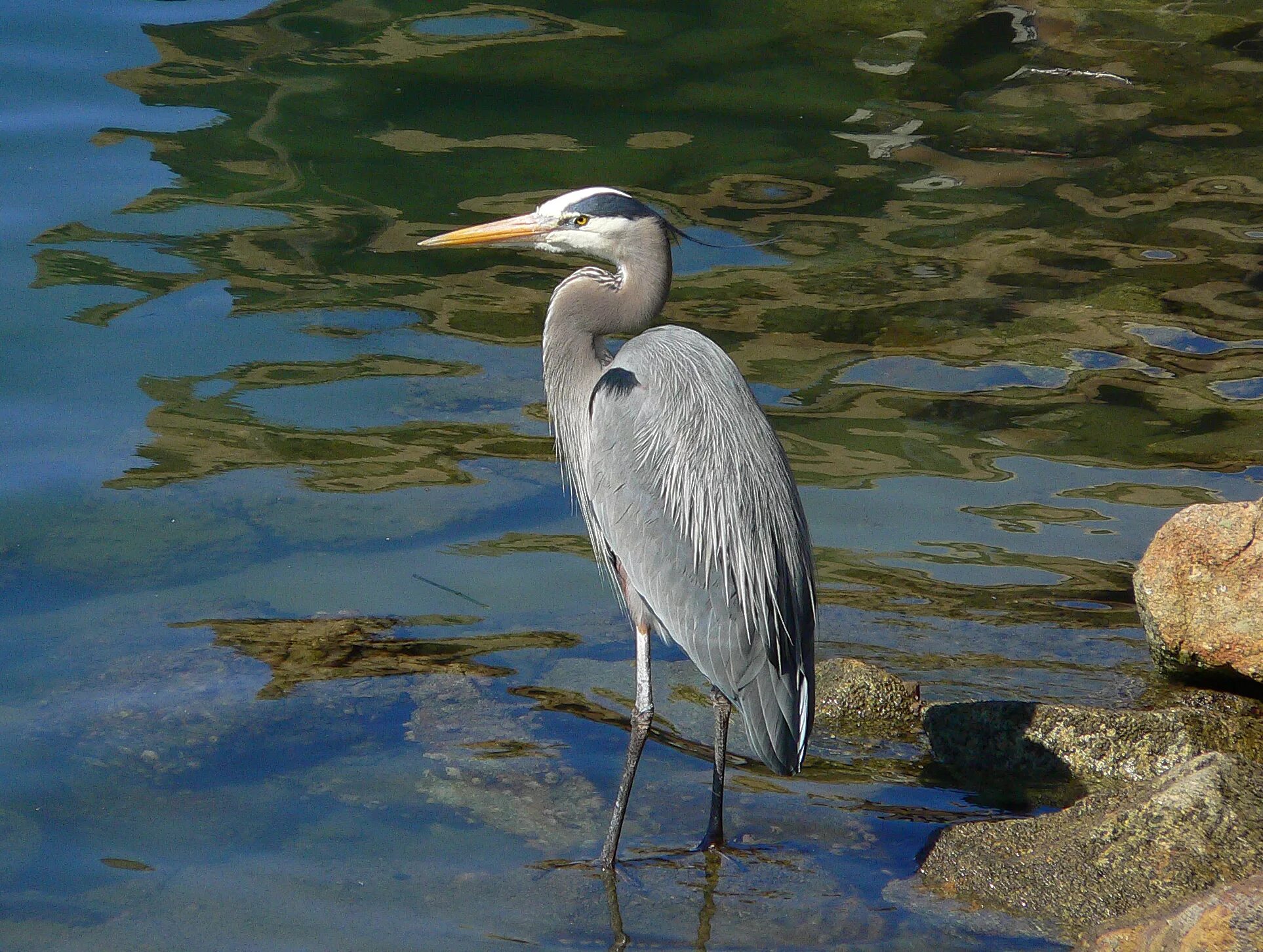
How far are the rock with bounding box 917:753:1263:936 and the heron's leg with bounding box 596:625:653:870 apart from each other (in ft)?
3.00

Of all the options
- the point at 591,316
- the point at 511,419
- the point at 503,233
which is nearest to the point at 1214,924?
the point at 591,316

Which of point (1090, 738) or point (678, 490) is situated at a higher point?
point (678, 490)

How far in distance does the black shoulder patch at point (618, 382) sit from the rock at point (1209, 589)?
1873 millimetres

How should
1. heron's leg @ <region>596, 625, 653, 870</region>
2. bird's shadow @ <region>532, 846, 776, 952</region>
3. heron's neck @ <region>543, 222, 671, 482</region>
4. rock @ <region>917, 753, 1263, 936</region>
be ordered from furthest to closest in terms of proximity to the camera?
Result: heron's neck @ <region>543, 222, 671, 482</region> → heron's leg @ <region>596, 625, 653, 870</region> → bird's shadow @ <region>532, 846, 776, 952</region> → rock @ <region>917, 753, 1263, 936</region>

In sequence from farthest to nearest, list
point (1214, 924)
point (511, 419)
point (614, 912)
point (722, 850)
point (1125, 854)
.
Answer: point (511, 419), point (722, 850), point (614, 912), point (1125, 854), point (1214, 924)

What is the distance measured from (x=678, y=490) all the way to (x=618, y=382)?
427 millimetres

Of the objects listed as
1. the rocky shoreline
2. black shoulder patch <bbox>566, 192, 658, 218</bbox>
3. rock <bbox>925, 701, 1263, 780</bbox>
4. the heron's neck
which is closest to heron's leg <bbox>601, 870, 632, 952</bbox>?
the rocky shoreline

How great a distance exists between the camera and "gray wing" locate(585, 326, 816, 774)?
454 cm

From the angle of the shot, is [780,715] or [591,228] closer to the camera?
[780,715]

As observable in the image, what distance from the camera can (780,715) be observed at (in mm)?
→ 4473

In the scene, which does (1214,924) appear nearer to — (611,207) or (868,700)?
(868,700)

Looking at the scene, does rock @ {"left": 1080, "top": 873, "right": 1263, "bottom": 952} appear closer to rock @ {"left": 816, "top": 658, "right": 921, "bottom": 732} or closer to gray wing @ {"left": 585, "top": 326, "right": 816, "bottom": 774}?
gray wing @ {"left": 585, "top": 326, "right": 816, "bottom": 774}

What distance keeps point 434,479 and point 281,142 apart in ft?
14.4

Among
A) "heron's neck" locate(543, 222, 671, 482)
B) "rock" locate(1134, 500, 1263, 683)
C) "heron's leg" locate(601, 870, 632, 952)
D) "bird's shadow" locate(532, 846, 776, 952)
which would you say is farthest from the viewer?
"heron's neck" locate(543, 222, 671, 482)
